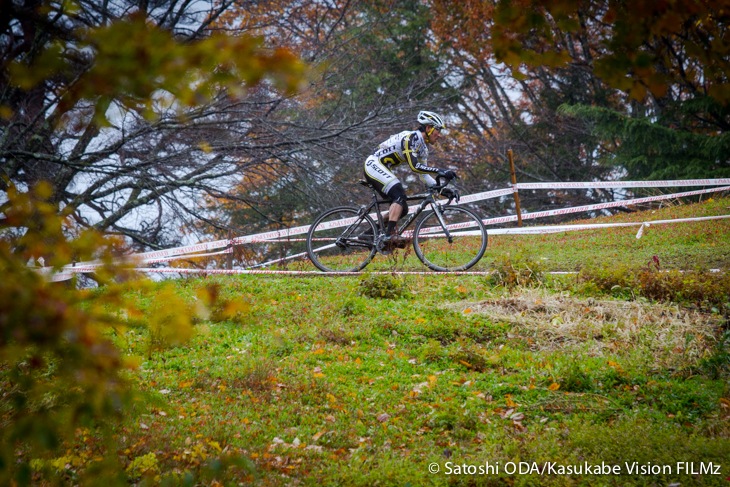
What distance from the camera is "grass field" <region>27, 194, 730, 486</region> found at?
14.4ft

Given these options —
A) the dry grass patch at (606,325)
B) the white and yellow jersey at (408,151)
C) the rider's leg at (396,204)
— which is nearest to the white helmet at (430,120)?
the white and yellow jersey at (408,151)

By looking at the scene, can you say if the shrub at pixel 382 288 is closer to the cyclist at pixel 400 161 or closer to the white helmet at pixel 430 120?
the cyclist at pixel 400 161

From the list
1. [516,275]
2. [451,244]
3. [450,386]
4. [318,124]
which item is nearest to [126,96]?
[450,386]

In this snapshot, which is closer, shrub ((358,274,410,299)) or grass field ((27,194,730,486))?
grass field ((27,194,730,486))

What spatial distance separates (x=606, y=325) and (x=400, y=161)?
4101 mm

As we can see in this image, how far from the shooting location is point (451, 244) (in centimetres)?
1412

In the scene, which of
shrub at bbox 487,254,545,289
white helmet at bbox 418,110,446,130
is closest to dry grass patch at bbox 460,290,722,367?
shrub at bbox 487,254,545,289

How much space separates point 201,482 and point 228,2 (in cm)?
927

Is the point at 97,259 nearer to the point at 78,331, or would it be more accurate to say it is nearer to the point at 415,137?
the point at 78,331

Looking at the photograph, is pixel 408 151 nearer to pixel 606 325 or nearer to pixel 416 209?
pixel 416 209

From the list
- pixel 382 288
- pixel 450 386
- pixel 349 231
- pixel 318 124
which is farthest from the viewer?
pixel 318 124

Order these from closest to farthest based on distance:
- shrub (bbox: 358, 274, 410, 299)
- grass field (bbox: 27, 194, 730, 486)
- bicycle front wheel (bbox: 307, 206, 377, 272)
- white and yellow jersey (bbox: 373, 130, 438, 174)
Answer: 1. grass field (bbox: 27, 194, 730, 486)
2. shrub (bbox: 358, 274, 410, 299)
3. white and yellow jersey (bbox: 373, 130, 438, 174)
4. bicycle front wheel (bbox: 307, 206, 377, 272)

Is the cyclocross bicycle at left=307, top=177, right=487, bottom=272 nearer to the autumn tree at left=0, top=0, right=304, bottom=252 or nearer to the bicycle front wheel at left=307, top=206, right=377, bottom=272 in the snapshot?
the bicycle front wheel at left=307, top=206, right=377, bottom=272

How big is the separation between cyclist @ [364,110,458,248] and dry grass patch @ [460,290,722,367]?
2.32 metres
